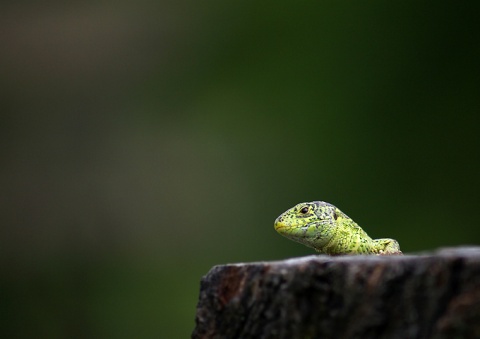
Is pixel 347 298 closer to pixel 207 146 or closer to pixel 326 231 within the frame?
pixel 326 231

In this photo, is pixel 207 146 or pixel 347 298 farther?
pixel 207 146

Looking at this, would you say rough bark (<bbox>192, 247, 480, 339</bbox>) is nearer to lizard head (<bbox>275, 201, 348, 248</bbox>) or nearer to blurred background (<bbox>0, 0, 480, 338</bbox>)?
lizard head (<bbox>275, 201, 348, 248</bbox>)

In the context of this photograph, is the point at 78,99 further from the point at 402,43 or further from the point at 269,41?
the point at 402,43

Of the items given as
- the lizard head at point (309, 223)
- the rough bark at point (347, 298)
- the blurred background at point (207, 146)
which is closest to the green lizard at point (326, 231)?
the lizard head at point (309, 223)

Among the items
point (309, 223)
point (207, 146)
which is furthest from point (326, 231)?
point (207, 146)

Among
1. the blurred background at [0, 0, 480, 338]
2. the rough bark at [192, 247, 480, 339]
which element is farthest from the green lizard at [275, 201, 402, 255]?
the blurred background at [0, 0, 480, 338]
